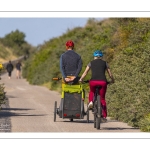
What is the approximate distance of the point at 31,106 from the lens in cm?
2466

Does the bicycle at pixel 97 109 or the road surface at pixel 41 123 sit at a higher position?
the bicycle at pixel 97 109

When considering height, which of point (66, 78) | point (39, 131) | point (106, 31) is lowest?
point (39, 131)

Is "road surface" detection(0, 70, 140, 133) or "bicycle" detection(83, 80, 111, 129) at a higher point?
"bicycle" detection(83, 80, 111, 129)

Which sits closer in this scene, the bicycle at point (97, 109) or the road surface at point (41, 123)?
the road surface at point (41, 123)

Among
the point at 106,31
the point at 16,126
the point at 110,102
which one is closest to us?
the point at 16,126

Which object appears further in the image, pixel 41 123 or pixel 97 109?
pixel 41 123

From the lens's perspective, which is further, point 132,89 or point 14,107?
point 14,107

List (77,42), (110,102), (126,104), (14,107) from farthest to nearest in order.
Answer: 1. (77,42)
2. (14,107)
3. (110,102)
4. (126,104)

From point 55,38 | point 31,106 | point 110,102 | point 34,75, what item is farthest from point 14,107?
point 55,38

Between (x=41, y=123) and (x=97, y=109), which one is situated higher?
(x=97, y=109)

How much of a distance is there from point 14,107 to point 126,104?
234 inches

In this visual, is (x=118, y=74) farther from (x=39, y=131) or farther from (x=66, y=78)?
(x=39, y=131)

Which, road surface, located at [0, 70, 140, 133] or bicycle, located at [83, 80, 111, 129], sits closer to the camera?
road surface, located at [0, 70, 140, 133]

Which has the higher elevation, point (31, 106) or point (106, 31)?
point (106, 31)
